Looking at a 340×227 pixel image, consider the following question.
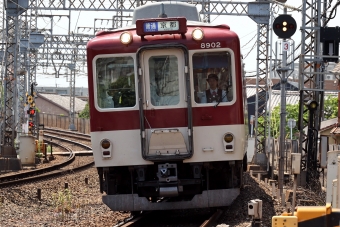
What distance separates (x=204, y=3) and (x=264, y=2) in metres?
3.23

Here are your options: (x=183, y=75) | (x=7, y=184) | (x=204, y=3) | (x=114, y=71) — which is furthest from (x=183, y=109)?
(x=204, y=3)

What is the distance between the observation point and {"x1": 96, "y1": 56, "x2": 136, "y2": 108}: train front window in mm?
11203

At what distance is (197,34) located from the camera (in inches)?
433

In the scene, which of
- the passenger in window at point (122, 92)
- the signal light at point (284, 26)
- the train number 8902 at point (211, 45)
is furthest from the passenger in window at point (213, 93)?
the signal light at point (284, 26)

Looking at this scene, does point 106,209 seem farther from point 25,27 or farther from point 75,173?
point 25,27

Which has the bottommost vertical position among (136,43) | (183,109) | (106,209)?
(106,209)

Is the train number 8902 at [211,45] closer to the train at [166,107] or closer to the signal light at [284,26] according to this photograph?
the train at [166,107]

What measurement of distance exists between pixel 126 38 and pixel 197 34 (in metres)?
1.04

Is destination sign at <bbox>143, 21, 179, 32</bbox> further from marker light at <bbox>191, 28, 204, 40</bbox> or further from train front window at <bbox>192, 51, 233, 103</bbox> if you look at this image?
train front window at <bbox>192, 51, 233, 103</bbox>

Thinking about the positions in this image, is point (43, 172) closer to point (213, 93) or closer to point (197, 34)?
point (213, 93)

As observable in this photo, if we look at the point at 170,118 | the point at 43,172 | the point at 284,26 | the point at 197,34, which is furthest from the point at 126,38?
the point at 43,172

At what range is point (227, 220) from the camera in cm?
1138

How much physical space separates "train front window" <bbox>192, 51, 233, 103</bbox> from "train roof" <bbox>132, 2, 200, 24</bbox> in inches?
63.7

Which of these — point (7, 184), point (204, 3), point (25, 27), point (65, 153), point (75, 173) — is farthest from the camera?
point (25, 27)
